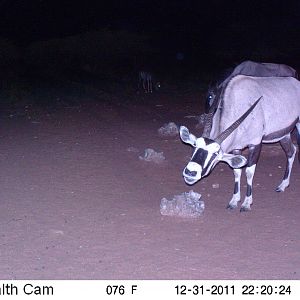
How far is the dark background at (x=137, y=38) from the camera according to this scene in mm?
28094

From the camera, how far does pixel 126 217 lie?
8.16m

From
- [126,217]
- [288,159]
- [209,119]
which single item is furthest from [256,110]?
[126,217]

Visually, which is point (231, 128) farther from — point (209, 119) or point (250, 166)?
point (250, 166)

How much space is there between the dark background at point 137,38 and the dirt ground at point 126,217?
1136 centimetres

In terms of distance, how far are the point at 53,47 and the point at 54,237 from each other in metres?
A: 32.3

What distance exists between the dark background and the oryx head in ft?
50.8

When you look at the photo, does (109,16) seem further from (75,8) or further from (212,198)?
(212,198)

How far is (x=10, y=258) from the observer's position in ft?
22.1

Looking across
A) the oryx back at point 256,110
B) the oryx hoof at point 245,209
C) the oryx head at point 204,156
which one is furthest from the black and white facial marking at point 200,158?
the oryx hoof at point 245,209

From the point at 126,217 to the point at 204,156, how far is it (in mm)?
1446

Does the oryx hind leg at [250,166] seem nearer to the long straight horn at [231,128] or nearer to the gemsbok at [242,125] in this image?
the gemsbok at [242,125]

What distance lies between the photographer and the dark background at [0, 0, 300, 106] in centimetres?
2809
